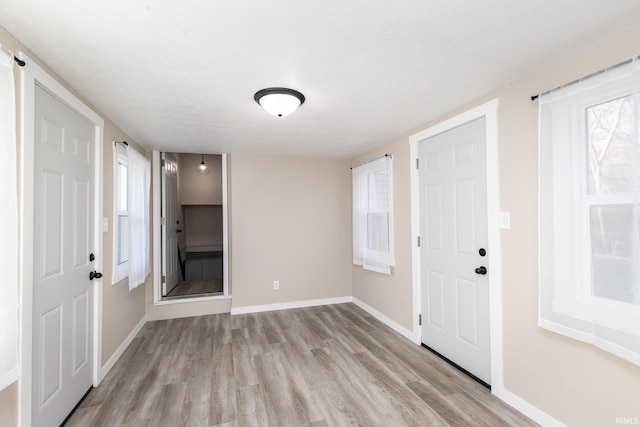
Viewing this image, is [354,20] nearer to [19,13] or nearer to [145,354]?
[19,13]

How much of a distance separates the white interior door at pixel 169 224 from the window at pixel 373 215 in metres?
2.81

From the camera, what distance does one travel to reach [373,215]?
387cm

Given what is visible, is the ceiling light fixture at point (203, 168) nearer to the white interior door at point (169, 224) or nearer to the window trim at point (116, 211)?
the white interior door at point (169, 224)

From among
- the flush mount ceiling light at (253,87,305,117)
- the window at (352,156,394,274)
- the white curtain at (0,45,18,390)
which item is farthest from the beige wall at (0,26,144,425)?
the window at (352,156,394,274)

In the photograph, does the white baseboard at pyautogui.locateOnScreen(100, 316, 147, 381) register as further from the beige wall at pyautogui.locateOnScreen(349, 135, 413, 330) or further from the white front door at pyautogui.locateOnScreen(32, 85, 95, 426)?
the beige wall at pyautogui.locateOnScreen(349, 135, 413, 330)

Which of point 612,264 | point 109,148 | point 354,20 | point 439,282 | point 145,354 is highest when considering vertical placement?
point 354,20

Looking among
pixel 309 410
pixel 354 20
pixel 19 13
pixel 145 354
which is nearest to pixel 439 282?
pixel 309 410

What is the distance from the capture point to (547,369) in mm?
1835

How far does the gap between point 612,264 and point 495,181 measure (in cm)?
89

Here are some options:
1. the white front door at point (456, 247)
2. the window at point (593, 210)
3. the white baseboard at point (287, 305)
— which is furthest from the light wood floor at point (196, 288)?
the window at point (593, 210)

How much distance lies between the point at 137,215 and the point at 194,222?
3.53 metres

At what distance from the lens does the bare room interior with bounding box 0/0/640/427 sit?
1.41 m

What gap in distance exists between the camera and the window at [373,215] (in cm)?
355

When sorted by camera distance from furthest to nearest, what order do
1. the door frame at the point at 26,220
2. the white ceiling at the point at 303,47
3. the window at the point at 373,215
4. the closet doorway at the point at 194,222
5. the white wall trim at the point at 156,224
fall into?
the closet doorway at the point at 194,222 < the white wall trim at the point at 156,224 < the window at the point at 373,215 < the door frame at the point at 26,220 < the white ceiling at the point at 303,47
